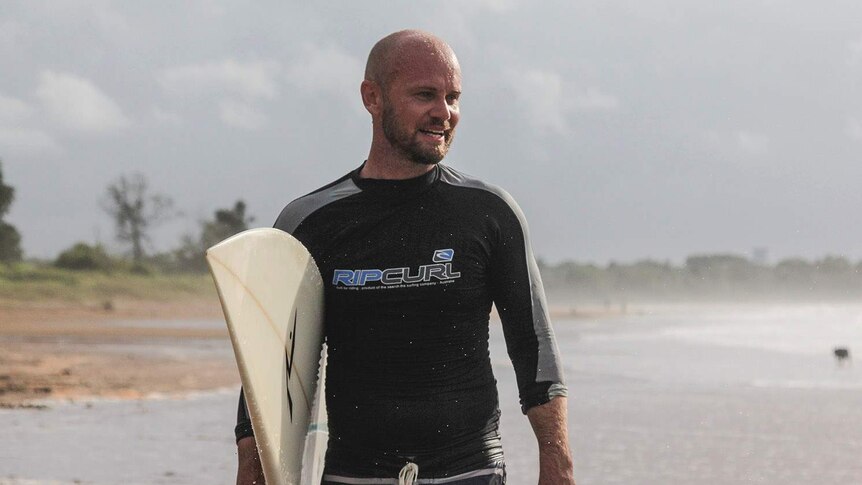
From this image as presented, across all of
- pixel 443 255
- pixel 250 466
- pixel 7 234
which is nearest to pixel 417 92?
pixel 443 255

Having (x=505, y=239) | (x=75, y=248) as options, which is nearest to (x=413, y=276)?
(x=505, y=239)

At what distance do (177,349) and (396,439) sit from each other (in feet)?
74.6

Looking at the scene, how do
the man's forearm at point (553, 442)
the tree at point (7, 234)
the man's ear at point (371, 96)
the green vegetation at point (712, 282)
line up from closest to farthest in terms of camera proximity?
1. the man's forearm at point (553, 442)
2. the man's ear at point (371, 96)
3. the tree at point (7, 234)
4. the green vegetation at point (712, 282)

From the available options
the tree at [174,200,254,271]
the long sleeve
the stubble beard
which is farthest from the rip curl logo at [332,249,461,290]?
the tree at [174,200,254,271]

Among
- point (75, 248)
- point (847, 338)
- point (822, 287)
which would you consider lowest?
point (847, 338)

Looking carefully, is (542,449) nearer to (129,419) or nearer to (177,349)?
(129,419)

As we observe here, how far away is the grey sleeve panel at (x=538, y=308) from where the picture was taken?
261cm

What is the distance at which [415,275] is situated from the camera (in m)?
2.58

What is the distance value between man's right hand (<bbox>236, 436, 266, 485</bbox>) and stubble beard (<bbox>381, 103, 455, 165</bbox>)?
84 cm

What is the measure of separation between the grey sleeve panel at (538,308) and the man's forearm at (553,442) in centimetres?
4

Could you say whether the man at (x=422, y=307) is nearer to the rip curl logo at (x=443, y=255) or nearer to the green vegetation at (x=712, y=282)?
the rip curl logo at (x=443, y=255)

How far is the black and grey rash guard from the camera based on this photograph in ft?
8.33

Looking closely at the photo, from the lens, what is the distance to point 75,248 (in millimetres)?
54812

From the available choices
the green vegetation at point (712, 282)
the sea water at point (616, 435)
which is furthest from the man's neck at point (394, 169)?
the green vegetation at point (712, 282)
